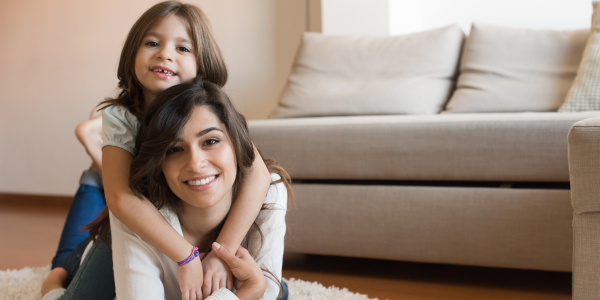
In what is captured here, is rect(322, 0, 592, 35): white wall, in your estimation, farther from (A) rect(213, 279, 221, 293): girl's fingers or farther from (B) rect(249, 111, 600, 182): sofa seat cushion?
(A) rect(213, 279, 221, 293): girl's fingers

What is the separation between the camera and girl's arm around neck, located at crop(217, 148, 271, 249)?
97 centimetres

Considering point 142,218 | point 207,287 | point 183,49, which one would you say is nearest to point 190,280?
point 207,287

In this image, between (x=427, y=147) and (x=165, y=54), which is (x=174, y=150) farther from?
→ (x=427, y=147)

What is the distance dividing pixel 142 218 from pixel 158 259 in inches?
4.0

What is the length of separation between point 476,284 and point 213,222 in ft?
2.59

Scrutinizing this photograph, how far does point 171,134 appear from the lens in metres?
0.89

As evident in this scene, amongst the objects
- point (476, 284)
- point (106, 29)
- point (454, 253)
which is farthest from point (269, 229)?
point (106, 29)

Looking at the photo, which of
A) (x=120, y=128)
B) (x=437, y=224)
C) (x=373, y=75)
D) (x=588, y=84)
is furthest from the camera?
(x=373, y=75)

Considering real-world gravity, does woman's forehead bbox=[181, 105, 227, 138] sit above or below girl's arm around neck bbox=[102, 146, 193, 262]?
above

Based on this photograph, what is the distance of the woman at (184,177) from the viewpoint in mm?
903

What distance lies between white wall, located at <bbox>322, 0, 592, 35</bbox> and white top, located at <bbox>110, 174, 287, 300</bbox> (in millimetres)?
1512

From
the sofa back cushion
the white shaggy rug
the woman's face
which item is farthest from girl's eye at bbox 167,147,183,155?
the sofa back cushion

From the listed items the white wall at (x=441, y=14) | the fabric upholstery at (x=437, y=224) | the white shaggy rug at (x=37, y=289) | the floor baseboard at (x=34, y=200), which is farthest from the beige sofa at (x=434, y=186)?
the floor baseboard at (x=34, y=200)

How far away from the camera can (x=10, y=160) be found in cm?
353
